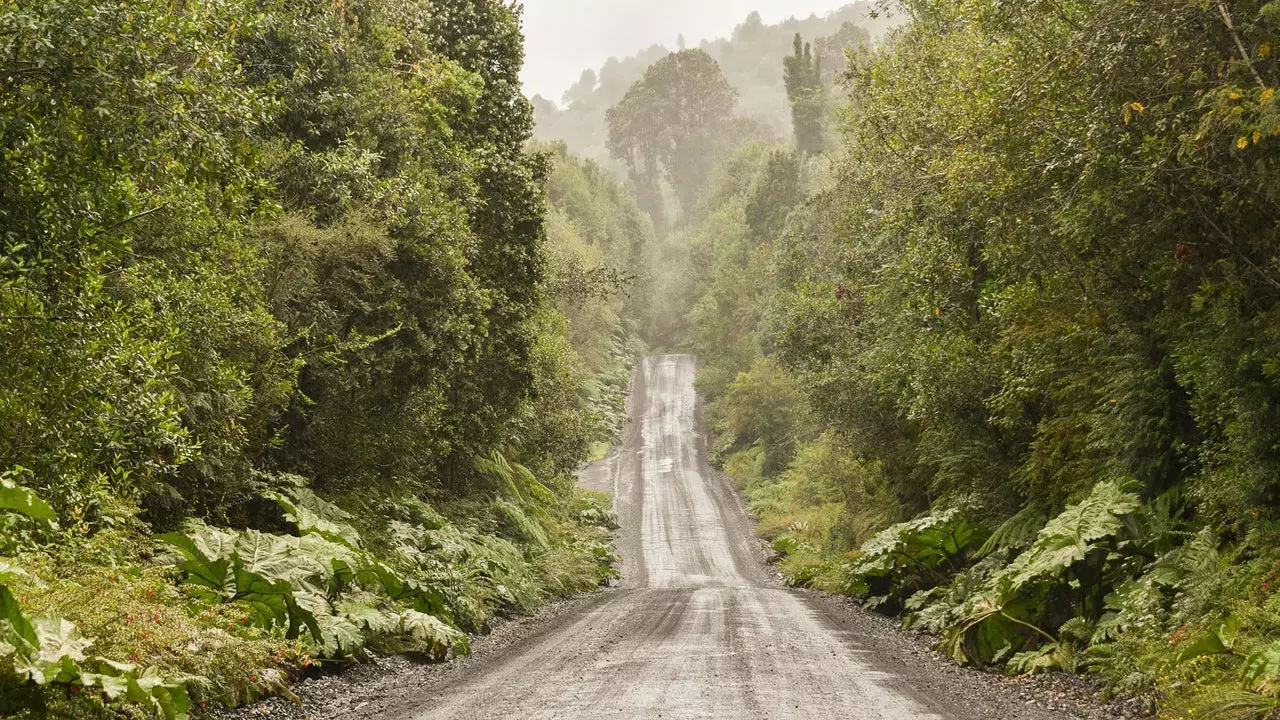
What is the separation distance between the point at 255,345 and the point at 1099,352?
10.2 metres

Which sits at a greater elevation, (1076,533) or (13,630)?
(13,630)

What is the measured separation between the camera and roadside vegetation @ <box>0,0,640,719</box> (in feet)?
22.6

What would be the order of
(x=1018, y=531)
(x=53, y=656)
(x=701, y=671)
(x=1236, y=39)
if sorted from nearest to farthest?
1. (x=53, y=656)
2. (x=1236, y=39)
3. (x=701, y=671)
4. (x=1018, y=531)

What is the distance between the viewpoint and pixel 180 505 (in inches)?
420

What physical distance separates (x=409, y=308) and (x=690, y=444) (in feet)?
123

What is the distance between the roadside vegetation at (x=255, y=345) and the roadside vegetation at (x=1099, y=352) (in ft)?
22.1

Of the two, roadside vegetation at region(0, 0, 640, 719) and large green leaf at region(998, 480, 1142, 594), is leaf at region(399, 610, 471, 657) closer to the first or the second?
roadside vegetation at region(0, 0, 640, 719)

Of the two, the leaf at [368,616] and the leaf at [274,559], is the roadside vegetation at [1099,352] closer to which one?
the leaf at [368,616]

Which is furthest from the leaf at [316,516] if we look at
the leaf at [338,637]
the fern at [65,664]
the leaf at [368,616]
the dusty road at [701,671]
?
the fern at [65,664]

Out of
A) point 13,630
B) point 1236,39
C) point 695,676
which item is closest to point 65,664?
point 13,630

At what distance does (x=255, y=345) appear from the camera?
11.9m

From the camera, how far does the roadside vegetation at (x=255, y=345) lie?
6.90m

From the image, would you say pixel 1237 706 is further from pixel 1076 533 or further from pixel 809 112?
pixel 809 112

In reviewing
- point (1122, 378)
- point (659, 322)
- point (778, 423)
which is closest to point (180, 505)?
point (1122, 378)
